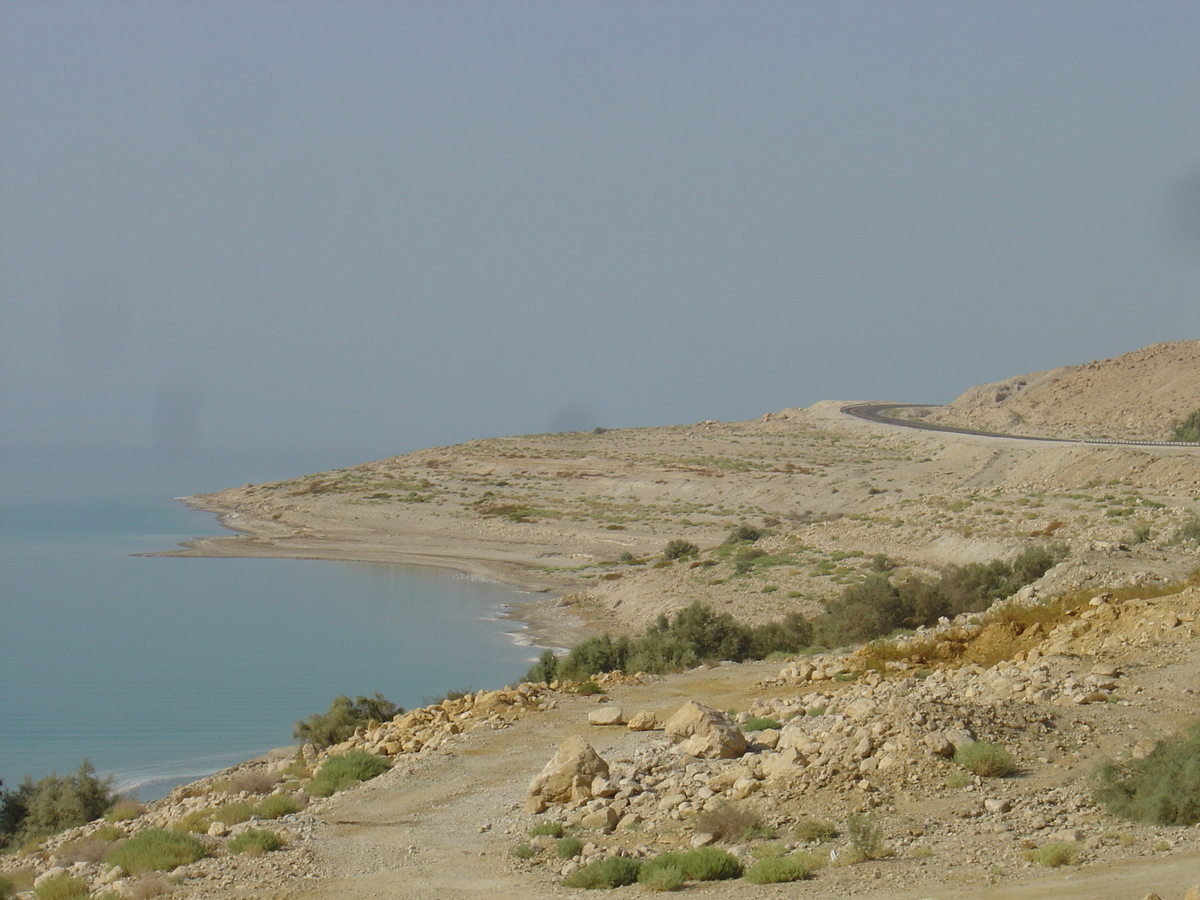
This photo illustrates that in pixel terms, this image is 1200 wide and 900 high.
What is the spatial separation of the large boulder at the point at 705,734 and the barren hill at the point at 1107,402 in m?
64.8

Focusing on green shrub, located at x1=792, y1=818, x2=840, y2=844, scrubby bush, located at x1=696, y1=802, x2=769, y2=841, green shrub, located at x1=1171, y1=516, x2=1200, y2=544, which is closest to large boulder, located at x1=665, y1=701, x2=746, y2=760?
scrubby bush, located at x1=696, y1=802, x2=769, y2=841

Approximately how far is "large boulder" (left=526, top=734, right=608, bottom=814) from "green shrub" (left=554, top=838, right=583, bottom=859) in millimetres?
1028

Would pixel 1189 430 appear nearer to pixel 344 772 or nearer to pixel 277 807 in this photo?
pixel 344 772

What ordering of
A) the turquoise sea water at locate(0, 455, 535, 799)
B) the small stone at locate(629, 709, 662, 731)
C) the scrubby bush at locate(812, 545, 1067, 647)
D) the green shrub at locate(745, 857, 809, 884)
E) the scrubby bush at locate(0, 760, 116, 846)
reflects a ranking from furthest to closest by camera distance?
1. the turquoise sea water at locate(0, 455, 535, 799)
2. the scrubby bush at locate(812, 545, 1067, 647)
3. the scrubby bush at locate(0, 760, 116, 846)
4. the small stone at locate(629, 709, 662, 731)
5. the green shrub at locate(745, 857, 809, 884)

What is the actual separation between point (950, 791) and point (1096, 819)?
1.16 meters

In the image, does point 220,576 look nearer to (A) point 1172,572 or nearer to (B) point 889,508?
(B) point 889,508

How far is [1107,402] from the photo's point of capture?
8475 centimetres

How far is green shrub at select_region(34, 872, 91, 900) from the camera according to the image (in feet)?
30.0

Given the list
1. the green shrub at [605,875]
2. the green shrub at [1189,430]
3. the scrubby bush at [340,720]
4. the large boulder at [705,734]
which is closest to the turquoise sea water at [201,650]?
the scrubby bush at [340,720]

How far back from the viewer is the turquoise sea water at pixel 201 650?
2389 cm

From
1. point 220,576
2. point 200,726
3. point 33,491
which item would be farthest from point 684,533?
point 33,491

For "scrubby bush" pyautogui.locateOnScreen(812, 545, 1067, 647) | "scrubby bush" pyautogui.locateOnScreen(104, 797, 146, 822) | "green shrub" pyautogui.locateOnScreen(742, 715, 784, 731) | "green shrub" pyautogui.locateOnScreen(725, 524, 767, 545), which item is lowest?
"scrubby bush" pyautogui.locateOnScreen(104, 797, 146, 822)

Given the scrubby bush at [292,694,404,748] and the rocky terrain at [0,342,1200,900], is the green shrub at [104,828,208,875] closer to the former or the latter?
the rocky terrain at [0,342,1200,900]

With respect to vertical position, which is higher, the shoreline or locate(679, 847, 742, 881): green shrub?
the shoreline
